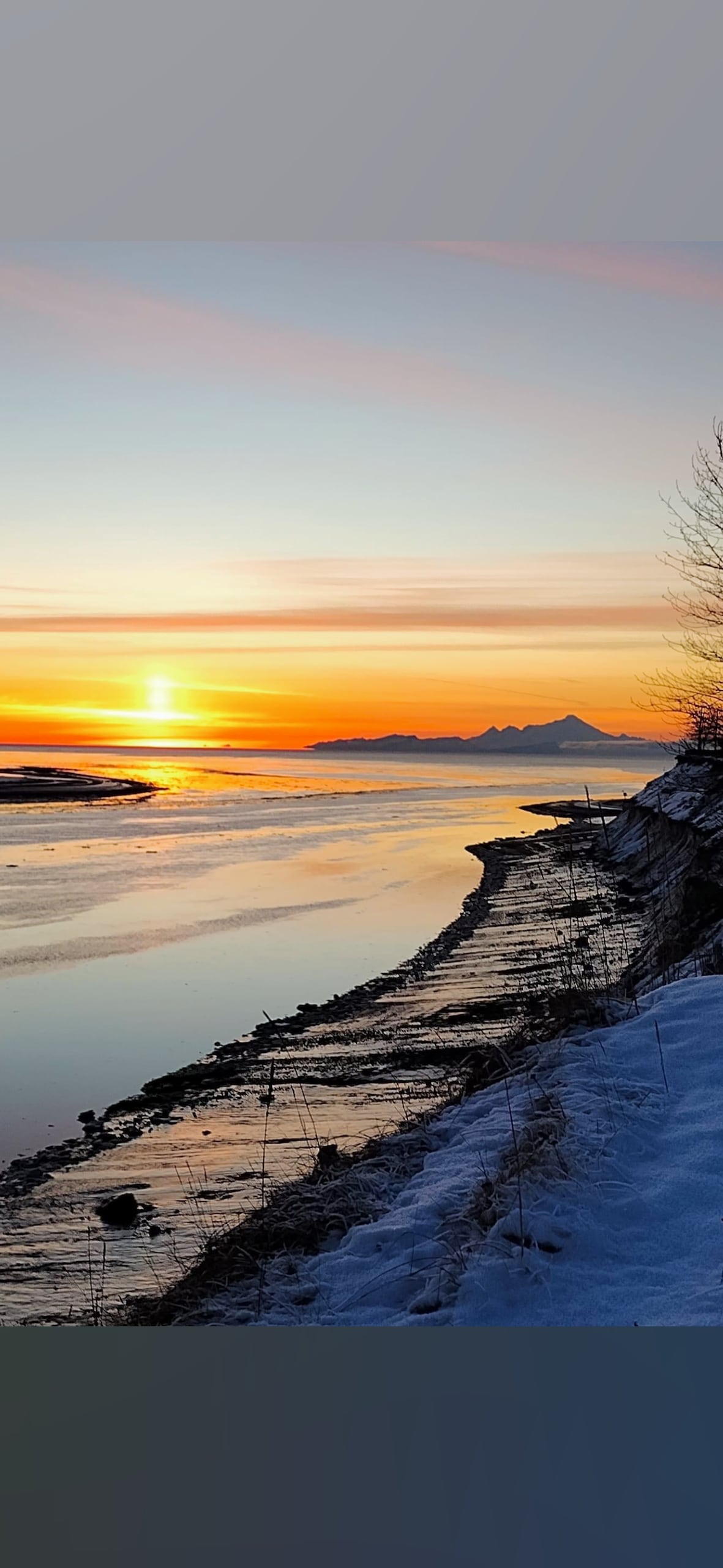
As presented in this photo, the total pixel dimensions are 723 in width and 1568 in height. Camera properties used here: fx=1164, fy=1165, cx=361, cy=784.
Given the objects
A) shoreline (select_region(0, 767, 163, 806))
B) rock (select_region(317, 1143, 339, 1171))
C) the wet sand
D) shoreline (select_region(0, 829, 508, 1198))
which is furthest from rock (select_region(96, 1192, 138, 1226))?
shoreline (select_region(0, 767, 163, 806))

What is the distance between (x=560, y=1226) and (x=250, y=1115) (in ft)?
15.7

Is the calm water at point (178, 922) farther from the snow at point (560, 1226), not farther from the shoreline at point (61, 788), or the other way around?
the shoreline at point (61, 788)

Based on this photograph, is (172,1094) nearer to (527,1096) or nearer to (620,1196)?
(527,1096)

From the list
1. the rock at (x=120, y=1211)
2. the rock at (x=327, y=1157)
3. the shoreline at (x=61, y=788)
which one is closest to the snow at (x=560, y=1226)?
the rock at (x=327, y=1157)

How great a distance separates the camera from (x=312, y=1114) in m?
9.02

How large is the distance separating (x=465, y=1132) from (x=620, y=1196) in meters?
1.81

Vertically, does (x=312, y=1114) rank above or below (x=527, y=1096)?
below

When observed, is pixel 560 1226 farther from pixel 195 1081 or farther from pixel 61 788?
pixel 61 788

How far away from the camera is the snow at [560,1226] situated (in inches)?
177

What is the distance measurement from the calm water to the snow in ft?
13.8

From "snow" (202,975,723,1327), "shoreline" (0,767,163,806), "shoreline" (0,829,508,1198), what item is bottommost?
"shoreline" (0,829,508,1198)

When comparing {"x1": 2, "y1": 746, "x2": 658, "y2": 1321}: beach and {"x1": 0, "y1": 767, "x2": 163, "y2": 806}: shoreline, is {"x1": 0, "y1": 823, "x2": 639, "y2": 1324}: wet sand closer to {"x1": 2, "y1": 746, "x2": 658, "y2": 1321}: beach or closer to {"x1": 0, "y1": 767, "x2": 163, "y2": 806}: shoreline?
{"x1": 2, "y1": 746, "x2": 658, "y2": 1321}: beach

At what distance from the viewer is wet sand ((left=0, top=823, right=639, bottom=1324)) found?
6.66 meters

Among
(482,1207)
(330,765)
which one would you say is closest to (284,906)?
(482,1207)
